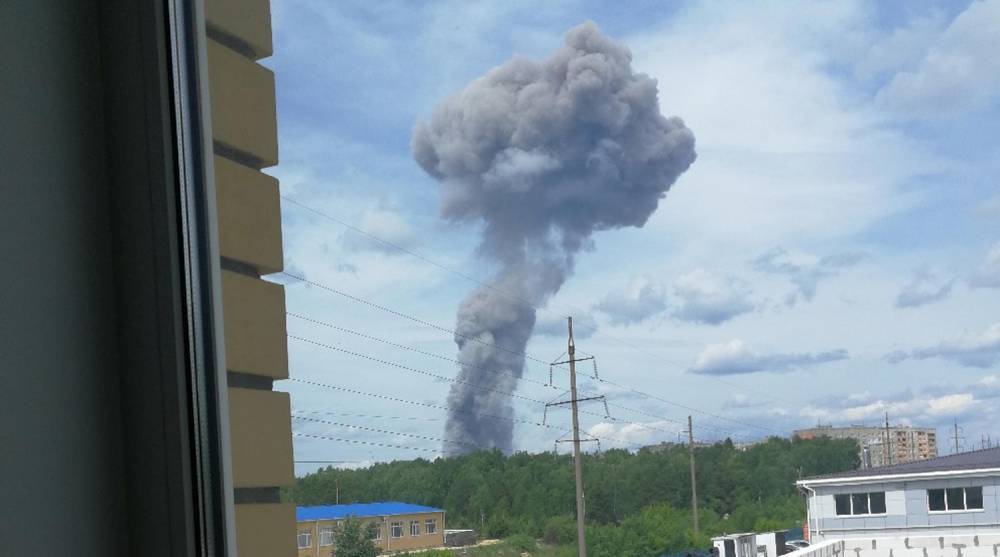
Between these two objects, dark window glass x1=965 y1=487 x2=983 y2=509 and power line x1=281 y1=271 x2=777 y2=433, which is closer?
dark window glass x1=965 y1=487 x2=983 y2=509

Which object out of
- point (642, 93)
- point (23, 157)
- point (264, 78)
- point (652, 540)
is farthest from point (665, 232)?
point (23, 157)

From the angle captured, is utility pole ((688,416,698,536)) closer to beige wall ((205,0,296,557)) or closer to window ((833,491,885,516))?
window ((833,491,885,516))

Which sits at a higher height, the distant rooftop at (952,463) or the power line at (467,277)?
the power line at (467,277)

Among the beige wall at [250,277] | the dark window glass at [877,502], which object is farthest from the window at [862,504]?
the beige wall at [250,277]

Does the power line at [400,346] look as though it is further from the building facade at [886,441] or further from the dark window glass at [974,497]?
the dark window glass at [974,497]

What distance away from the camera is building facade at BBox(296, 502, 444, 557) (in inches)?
46.7

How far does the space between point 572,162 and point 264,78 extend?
1.22 feet

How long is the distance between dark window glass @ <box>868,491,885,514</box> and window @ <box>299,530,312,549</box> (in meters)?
0.63

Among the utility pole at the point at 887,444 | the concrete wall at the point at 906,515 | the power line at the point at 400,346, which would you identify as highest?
the power line at the point at 400,346

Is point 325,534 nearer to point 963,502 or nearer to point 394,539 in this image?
point 394,539

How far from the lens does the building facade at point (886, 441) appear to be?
0.91 metres

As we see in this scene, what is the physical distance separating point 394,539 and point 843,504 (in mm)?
492

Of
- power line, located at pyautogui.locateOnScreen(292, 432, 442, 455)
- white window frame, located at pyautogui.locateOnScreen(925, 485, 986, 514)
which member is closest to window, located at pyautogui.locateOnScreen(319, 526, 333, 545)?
power line, located at pyautogui.locateOnScreen(292, 432, 442, 455)

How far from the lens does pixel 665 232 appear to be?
114 cm
